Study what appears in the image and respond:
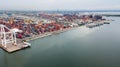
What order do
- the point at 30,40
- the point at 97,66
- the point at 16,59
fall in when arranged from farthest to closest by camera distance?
the point at 30,40 < the point at 16,59 < the point at 97,66

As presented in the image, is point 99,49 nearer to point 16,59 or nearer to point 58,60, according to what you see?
point 58,60

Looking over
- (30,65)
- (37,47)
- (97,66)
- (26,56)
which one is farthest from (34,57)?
(97,66)

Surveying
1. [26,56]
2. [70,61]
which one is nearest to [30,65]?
[26,56]

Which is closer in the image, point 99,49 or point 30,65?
point 30,65

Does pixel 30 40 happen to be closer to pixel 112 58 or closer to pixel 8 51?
pixel 8 51

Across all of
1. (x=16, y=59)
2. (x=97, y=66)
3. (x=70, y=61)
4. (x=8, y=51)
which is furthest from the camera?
(x=8, y=51)

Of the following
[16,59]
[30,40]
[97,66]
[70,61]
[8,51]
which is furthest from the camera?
[30,40]

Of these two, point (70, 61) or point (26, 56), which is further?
point (26, 56)

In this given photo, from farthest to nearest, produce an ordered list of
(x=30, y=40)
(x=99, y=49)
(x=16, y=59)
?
(x=30, y=40) → (x=99, y=49) → (x=16, y=59)
